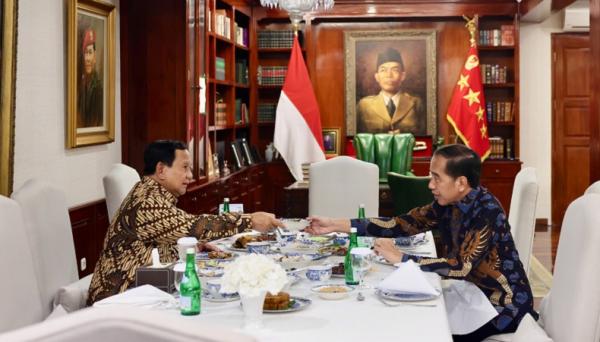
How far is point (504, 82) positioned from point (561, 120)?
99cm

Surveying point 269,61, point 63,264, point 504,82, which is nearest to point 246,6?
point 269,61

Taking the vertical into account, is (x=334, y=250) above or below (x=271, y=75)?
below

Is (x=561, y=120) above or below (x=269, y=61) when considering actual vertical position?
below

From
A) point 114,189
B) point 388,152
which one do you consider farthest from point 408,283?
point 388,152

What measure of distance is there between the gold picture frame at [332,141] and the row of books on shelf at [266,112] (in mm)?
609

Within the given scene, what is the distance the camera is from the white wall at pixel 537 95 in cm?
1024

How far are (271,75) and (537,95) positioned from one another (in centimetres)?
303

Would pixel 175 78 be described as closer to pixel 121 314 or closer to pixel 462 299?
pixel 462 299

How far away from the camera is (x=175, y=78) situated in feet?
21.8

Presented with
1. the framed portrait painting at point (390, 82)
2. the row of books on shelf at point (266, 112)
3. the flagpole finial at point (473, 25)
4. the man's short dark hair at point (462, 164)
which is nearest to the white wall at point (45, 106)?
the man's short dark hair at point (462, 164)

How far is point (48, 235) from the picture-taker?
3582 millimetres

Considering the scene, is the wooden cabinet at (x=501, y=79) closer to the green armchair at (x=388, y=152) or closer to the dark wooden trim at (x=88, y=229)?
the green armchair at (x=388, y=152)

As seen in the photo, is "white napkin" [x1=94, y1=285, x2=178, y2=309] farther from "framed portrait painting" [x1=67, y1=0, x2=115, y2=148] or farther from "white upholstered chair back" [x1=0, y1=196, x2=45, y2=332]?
"framed portrait painting" [x1=67, y1=0, x2=115, y2=148]

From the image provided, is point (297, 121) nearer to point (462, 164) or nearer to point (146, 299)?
point (462, 164)
